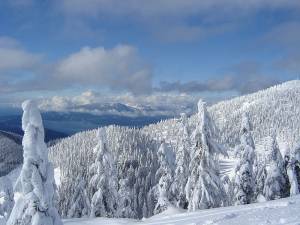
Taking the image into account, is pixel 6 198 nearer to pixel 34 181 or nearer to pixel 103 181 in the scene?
pixel 103 181

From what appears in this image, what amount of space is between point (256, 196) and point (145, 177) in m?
133

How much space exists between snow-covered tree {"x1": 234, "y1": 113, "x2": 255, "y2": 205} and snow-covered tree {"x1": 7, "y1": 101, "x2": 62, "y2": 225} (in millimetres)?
28921

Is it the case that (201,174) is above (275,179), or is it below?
above

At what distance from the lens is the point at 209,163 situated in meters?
38.7

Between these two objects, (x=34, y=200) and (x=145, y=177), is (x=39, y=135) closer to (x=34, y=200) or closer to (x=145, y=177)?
(x=34, y=200)

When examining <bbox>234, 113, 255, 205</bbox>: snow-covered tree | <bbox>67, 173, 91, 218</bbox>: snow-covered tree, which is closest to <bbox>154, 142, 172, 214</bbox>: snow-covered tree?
<bbox>234, 113, 255, 205</bbox>: snow-covered tree

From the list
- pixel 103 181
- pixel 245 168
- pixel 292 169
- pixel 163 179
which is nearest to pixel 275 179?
pixel 292 169

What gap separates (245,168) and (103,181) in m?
14.7

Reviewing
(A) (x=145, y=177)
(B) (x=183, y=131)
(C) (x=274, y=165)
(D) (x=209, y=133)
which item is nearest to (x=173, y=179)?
(B) (x=183, y=131)

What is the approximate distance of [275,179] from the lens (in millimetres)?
47375

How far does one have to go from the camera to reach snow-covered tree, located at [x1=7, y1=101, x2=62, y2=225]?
19781 millimetres

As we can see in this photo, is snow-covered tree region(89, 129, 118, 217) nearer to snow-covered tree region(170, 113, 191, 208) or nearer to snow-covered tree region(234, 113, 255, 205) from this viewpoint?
snow-covered tree region(170, 113, 191, 208)

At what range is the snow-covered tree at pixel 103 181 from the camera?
4725 cm

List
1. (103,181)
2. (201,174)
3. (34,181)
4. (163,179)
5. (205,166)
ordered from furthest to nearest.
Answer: (163,179) → (103,181) → (205,166) → (201,174) → (34,181)
